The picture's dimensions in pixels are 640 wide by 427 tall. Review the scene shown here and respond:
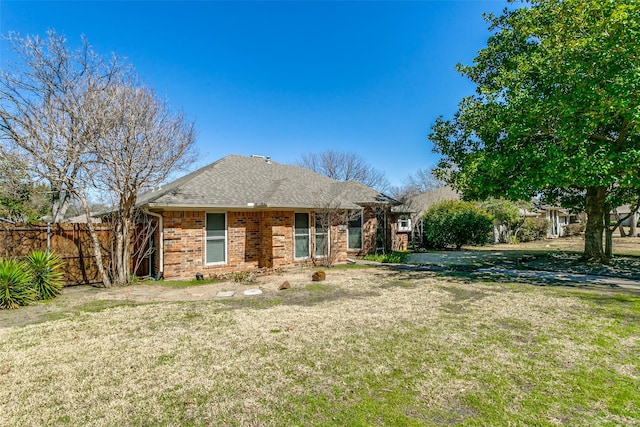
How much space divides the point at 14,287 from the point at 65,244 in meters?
2.71

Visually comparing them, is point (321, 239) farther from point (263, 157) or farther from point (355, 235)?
point (263, 157)

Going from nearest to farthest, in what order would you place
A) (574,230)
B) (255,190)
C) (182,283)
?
1. (182,283)
2. (255,190)
3. (574,230)

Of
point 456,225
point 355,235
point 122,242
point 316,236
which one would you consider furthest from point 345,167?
point 122,242

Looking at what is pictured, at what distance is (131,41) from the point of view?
11086 millimetres

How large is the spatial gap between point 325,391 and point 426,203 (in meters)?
32.9

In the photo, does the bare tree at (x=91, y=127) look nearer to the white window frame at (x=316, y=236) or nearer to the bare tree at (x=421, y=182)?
the white window frame at (x=316, y=236)

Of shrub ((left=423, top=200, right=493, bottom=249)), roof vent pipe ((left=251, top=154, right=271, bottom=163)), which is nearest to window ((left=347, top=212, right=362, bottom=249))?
roof vent pipe ((left=251, top=154, right=271, bottom=163))

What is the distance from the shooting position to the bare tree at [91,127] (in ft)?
29.1

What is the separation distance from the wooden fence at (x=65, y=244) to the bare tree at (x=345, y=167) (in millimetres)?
30870

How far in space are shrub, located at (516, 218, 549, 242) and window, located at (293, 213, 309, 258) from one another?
22.8 metres

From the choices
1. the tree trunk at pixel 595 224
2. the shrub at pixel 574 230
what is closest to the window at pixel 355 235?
the tree trunk at pixel 595 224

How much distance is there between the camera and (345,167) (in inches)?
1548

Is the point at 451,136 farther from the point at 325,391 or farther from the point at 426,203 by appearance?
the point at 426,203

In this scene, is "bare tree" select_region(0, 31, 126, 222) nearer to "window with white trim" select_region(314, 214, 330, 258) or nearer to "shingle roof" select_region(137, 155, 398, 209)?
"shingle roof" select_region(137, 155, 398, 209)
